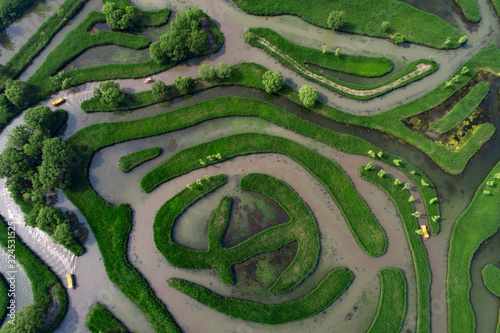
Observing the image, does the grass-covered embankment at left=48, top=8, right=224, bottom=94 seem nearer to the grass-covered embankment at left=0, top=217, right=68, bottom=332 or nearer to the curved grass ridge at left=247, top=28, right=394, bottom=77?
the curved grass ridge at left=247, top=28, right=394, bottom=77

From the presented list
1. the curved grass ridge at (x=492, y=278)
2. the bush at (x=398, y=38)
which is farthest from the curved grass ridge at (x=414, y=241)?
the bush at (x=398, y=38)

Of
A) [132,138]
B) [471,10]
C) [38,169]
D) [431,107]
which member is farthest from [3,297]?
[471,10]

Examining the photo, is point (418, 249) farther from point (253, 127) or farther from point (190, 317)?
point (190, 317)

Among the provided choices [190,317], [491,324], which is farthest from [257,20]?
[491,324]

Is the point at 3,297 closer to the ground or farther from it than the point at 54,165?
closer to the ground

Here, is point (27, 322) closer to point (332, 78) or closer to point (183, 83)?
point (183, 83)

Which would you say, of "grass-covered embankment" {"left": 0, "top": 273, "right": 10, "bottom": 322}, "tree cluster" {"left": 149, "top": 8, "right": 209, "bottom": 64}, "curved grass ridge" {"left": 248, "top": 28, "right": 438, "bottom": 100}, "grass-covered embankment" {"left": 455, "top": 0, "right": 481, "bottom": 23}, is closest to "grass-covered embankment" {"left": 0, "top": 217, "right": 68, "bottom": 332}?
"grass-covered embankment" {"left": 0, "top": 273, "right": 10, "bottom": 322}

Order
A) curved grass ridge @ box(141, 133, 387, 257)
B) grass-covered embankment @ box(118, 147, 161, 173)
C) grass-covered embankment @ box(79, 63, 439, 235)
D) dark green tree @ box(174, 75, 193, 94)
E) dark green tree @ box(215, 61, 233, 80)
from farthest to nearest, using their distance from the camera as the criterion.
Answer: dark green tree @ box(215, 61, 233, 80), dark green tree @ box(174, 75, 193, 94), grass-covered embankment @ box(118, 147, 161, 173), grass-covered embankment @ box(79, 63, 439, 235), curved grass ridge @ box(141, 133, 387, 257)
